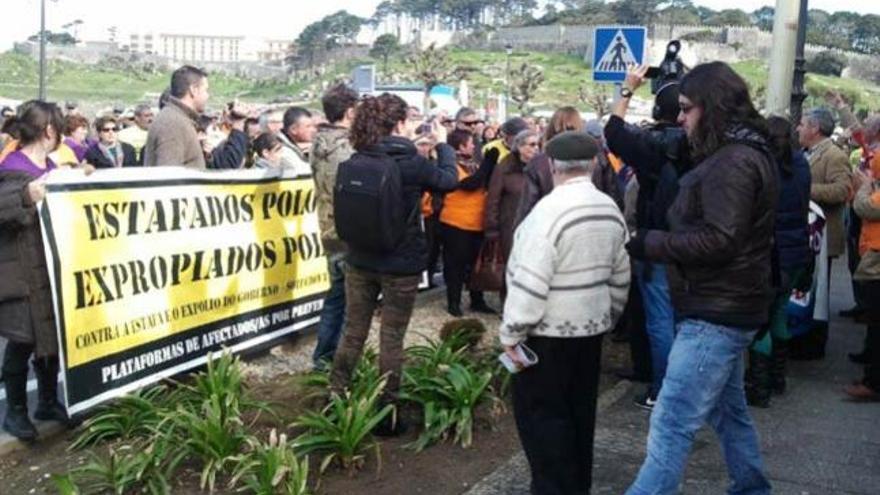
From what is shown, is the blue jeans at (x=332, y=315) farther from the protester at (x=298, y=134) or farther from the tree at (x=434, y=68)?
the tree at (x=434, y=68)

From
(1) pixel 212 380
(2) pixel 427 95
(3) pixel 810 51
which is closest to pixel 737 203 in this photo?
(1) pixel 212 380

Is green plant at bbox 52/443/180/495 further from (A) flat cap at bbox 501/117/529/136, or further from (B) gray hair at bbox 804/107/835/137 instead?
(B) gray hair at bbox 804/107/835/137

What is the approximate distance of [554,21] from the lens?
184875mm

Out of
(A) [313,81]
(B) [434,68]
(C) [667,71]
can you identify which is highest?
(B) [434,68]

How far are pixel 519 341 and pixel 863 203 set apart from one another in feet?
12.1

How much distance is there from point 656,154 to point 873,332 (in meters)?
2.35

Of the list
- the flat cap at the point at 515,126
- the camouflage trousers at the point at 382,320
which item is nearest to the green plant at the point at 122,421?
the camouflage trousers at the point at 382,320

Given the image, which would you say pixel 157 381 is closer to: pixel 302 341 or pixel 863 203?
pixel 302 341

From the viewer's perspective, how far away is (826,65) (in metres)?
139

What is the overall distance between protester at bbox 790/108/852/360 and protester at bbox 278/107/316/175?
374 cm

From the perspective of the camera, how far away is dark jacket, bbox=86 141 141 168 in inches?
445

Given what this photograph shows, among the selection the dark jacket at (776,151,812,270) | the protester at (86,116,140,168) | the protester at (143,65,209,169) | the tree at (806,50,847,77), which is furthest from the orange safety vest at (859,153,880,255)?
the tree at (806,50,847,77)

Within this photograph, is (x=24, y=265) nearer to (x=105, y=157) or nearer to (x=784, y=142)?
(x=784, y=142)

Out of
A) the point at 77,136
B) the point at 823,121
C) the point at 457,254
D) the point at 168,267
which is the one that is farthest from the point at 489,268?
the point at 77,136
